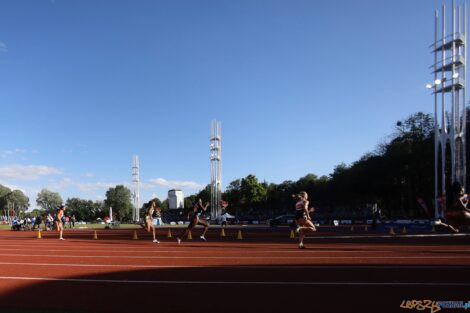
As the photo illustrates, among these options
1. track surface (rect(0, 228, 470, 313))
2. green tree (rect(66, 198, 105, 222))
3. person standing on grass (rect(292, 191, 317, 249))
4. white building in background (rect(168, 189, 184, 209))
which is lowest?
green tree (rect(66, 198, 105, 222))

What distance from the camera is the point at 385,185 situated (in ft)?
214

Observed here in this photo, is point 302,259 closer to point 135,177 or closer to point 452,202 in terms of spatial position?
point 452,202

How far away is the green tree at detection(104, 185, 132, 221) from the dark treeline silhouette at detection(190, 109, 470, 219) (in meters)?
46.3

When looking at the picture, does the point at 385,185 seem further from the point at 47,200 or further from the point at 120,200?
the point at 47,200

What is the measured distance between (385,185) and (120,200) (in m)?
86.0

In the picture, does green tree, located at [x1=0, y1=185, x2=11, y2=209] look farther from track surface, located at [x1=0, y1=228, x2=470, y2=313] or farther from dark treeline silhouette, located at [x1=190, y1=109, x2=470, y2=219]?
track surface, located at [x1=0, y1=228, x2=470, y2=313]

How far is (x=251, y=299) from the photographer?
270 inches

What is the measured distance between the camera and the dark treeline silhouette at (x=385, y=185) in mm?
59728

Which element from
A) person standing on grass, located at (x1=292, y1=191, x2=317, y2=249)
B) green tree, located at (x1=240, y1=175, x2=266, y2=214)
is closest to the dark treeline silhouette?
green tree, located at (x1=240, y1=175, x2=266, y2=214)

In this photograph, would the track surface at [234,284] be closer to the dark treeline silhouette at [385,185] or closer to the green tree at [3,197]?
the dark treeline silhouette at [385,185]

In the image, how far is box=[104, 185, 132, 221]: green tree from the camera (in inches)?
→ 5089

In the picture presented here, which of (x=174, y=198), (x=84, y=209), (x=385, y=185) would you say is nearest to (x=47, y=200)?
(x=84, y=209)

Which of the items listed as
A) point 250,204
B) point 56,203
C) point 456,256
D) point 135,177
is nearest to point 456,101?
point 456,256

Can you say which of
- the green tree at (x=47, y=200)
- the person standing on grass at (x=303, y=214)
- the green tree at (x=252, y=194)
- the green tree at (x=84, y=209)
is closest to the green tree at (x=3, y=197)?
the green tree at (x=47, y=200)
